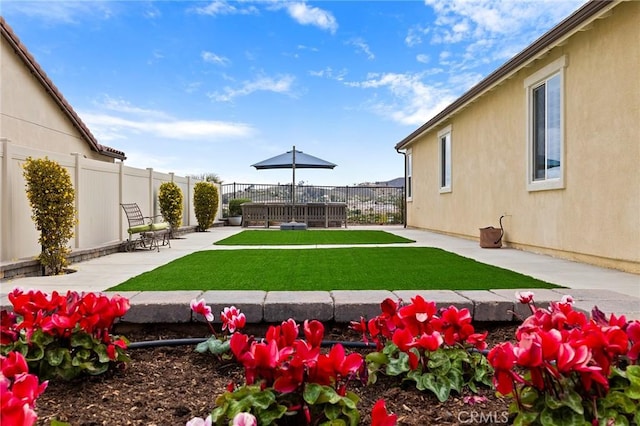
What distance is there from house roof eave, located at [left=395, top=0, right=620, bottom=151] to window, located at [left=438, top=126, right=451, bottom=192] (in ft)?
3.50

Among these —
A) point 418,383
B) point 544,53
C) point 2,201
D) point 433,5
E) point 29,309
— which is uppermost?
point 433,5

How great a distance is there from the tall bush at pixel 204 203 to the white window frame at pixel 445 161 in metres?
6.84

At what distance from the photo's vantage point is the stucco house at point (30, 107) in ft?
30.1

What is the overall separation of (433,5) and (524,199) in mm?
4086

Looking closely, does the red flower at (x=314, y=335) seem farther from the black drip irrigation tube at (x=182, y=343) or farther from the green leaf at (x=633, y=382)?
the green leaf at (x=633, y=382)

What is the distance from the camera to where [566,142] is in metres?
6.23

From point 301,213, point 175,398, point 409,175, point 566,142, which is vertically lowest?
point 175,398

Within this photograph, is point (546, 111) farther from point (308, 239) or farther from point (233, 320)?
point (233, 320)

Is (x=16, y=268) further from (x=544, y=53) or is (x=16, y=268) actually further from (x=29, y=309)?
(x=544, y=53)

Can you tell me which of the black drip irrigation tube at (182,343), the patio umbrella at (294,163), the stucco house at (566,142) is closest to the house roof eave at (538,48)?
the stucco house at (566,142)

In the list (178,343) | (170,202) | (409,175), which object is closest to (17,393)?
(178,343)

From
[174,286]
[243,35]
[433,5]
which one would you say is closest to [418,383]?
[174,286]

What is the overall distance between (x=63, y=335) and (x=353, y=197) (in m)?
17.7

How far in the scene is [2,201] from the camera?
5.25m
